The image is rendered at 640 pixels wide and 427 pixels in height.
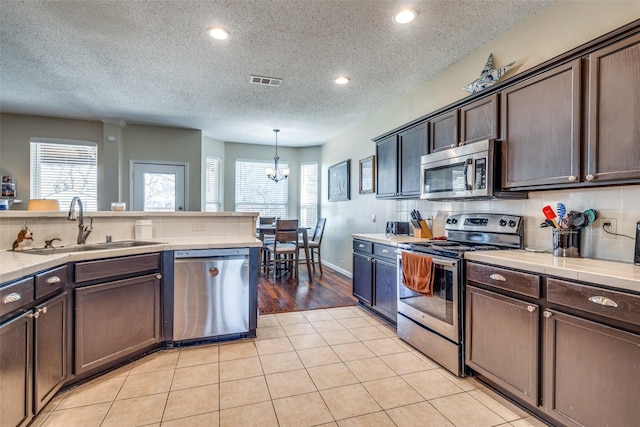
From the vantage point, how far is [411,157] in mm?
3309

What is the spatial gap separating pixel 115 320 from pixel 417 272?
7.34 feet

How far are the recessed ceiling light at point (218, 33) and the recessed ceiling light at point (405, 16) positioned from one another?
134cm

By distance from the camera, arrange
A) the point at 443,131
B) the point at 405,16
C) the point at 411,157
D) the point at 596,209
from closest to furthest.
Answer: the point at 596,209
the point at 405,16
the point at 443,131
the point at 411,157

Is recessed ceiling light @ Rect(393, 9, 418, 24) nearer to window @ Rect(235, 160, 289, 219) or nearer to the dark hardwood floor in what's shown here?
the dark hardwood floor

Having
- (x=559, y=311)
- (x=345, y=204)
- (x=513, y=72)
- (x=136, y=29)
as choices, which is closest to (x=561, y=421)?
(x=559, y=311)

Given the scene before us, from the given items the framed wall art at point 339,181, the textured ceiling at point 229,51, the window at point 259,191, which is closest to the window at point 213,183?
the window at point 259,191

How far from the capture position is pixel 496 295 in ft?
6.45

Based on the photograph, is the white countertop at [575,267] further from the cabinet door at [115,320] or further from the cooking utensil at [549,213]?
the cabinet door at [115,320]

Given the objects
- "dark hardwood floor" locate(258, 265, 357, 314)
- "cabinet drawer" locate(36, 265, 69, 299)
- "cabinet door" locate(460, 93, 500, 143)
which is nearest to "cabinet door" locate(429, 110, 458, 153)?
"cabinet door" locate(460, 93, 500, 143)

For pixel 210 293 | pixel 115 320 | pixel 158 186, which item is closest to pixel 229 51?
pixel 210 293

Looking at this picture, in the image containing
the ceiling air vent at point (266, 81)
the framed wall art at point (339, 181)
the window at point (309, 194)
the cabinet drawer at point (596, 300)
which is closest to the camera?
the cabinet drawer at point (596, 300)

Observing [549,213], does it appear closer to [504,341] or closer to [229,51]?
[504,341]

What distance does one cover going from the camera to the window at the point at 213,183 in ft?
21.4

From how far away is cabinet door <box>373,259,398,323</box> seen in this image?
9.90ft
